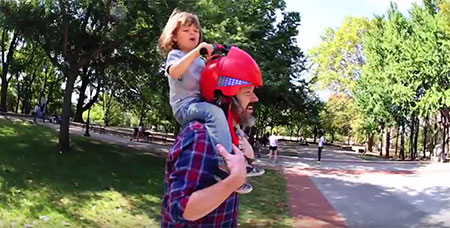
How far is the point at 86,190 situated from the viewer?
35.8ft

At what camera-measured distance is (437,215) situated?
10.0 metres

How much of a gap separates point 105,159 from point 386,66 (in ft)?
72.5

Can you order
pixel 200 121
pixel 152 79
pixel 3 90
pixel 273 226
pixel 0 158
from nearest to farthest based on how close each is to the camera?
pixel 200 121 < pixel 273 226 < pixel 0 158 < pixel 152 79 < pixel 3 90

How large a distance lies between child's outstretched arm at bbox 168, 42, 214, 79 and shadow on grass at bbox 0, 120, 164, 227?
741cm

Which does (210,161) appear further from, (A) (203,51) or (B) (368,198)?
(B) (368,198)

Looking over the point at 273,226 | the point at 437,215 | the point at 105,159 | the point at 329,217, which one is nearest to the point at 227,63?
the point at 273,226

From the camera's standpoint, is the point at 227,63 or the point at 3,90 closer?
the point at 227,63

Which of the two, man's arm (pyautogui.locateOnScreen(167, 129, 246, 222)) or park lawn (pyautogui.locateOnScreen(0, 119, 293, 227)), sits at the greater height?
man's arm (pyautogui.locateOnScreen(167, 129, 246, 222))

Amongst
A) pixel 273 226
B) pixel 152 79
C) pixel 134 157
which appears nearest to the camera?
pixel 273 226

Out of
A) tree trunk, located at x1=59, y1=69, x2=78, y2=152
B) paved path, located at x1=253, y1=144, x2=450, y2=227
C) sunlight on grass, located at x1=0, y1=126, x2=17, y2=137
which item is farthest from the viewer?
sunlight on grass, located at x1=0, y1=126, x2=17, y2=137

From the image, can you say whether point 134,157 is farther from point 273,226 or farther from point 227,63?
point 227,63

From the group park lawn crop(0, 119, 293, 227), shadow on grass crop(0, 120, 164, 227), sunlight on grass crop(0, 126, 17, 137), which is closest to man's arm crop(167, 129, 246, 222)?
park lawn crop(0, 119, 293, 227)

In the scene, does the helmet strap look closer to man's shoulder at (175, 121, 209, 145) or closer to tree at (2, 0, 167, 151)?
man's shoulder at (175, 121, 209, 145)

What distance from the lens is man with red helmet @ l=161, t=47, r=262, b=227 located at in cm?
156
